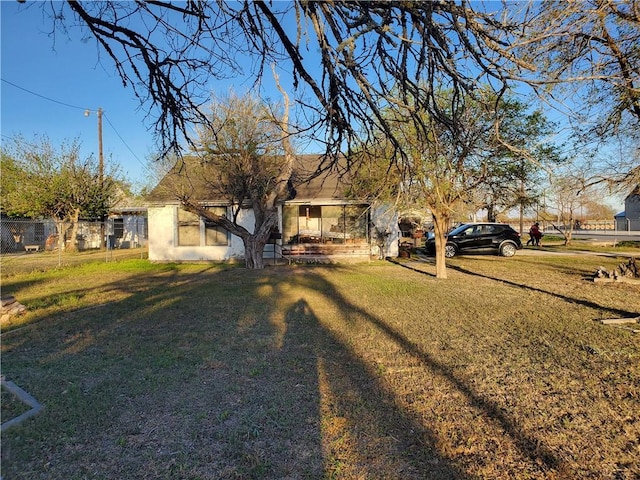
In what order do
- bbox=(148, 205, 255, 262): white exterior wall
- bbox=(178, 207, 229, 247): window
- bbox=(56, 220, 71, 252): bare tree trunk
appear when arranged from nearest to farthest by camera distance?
bbox=(56, 220, 71, 252): bare tree trunk, bbox=(148, 205, 255, 262): white exterior wall, bbox=(178, 207, 229, 247): window

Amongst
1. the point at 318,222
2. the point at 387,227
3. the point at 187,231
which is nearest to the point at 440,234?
the point at 387,227

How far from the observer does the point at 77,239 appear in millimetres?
24344

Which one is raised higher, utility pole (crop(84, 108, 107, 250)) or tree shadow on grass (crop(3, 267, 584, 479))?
utility pole (crop(84, 108, 107, 250))

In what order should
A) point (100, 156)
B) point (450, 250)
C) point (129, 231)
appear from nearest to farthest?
point (450, 250)
point (100, 156)
point (129, 231)

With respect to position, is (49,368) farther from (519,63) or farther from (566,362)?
(566,362)

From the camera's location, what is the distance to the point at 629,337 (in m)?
5.48

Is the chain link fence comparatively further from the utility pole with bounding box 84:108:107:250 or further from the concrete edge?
the concrete edge

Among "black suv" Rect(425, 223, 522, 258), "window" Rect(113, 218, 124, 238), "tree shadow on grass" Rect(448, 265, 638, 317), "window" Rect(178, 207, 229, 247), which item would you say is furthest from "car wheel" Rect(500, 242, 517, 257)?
"window" Rect(113, 218, 124, 238)

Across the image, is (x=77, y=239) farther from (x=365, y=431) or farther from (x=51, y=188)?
(x=365, y=431)

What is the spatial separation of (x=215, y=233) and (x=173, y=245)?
6.55ft

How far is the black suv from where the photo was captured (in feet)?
61.9

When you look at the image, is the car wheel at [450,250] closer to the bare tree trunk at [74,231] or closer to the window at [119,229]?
the bare tree trunk at [74,231]

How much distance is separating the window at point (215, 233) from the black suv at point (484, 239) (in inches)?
424

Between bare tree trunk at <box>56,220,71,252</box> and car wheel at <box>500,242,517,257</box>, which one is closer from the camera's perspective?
bare tree trunk at <box>56,220,71,252</box>
